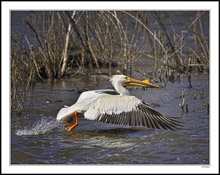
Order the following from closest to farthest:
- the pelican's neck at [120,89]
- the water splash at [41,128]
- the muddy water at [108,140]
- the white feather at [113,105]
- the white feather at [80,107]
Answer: the muddy water at [108,140]
the white feather at [113,105]
the water splash at [41,128]
the white feather at [80,107]
the pelican's neck at [120,89]

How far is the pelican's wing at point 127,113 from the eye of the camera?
523cm

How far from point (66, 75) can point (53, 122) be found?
10.3ft

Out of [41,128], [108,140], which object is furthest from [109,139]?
[41,128]

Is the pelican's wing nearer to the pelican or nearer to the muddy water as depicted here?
the pelican

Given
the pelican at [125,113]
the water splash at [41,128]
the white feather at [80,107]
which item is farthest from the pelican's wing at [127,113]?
the water splash at [41,128]

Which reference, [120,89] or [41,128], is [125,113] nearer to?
[120,89]

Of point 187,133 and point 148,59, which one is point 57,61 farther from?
point 187,133

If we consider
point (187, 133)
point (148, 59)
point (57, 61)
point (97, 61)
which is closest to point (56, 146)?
point (187, 133)

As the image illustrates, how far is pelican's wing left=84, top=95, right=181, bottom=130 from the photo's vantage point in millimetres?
5230

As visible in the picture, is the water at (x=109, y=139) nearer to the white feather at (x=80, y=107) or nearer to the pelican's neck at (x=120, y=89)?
the white feather at (x=80, y=107)

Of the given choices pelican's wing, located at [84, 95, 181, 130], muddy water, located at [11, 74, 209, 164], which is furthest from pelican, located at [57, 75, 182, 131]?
muddy water, located at [11, 74, 209, 164]

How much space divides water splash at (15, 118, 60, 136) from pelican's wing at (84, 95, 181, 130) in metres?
0.69

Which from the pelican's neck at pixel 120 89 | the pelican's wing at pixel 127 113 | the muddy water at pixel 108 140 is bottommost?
the muddy water at pixel 108 140

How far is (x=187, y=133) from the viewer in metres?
5.28
